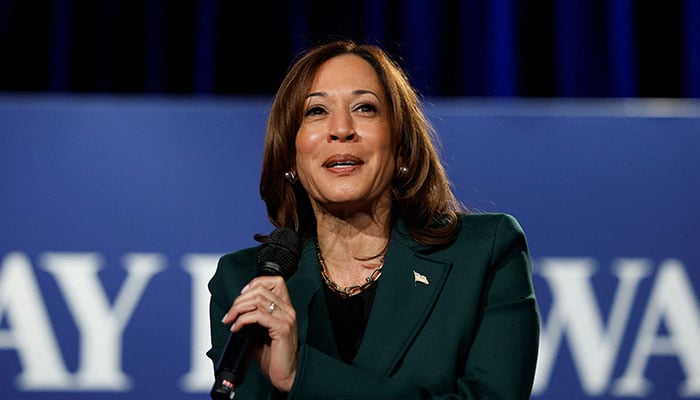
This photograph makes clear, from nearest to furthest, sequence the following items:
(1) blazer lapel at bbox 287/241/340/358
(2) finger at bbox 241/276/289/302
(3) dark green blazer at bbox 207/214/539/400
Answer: (2) finger at bbox 241/276/289/302 → (3) dark green blazer at bbox 207/214/539/400 → (1) blazer lapel at bbox 287/241/340/358

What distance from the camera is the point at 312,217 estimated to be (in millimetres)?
1865

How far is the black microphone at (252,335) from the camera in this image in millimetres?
1264

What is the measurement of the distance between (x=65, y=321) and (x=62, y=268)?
0.46ft

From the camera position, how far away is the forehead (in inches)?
68.8

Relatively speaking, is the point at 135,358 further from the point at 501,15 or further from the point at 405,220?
the point at 501,15

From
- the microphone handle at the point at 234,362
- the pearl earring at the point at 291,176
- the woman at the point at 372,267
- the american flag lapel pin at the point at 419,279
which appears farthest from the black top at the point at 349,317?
the microphone handle at the point at 234,362

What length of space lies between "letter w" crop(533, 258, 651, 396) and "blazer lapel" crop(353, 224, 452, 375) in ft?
3.81

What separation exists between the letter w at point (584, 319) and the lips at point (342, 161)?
1.20 metres

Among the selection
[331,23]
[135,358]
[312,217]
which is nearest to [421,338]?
[312,217]

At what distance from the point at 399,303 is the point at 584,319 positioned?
4.13ft

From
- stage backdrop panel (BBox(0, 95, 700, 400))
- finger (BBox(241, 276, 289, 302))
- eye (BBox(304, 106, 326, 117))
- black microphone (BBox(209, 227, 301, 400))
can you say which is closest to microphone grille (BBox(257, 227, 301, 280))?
black microphone (BBox(209, 227, 301, 400))

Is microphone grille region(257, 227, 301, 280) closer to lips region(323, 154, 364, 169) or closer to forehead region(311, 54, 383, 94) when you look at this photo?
lips region(323, 154, 364, 169)

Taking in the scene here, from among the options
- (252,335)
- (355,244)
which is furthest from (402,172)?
(252,335)

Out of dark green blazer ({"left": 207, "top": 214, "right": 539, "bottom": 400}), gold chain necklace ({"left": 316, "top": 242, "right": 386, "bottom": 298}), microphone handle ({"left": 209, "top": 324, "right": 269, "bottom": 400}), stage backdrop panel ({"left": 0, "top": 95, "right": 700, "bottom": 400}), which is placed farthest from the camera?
stage backdrop panel ({"left": 0, "top": 95, "right": 700, "bottom": 400})
